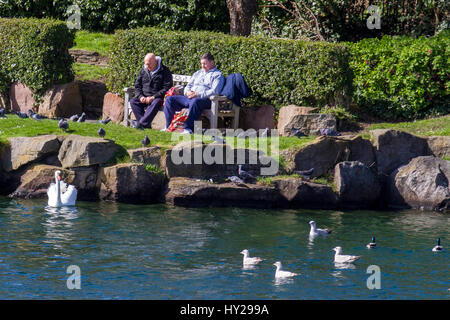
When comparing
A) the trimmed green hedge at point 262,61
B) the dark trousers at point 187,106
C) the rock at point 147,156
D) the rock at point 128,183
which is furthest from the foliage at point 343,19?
the rock at point 128,183

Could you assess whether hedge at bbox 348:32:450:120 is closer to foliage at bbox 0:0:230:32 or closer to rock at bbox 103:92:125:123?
rock at bbox 103:92:125:123

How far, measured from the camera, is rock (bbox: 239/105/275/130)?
1730cm

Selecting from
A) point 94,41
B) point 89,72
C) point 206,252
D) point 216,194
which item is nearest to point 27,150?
point 216,194

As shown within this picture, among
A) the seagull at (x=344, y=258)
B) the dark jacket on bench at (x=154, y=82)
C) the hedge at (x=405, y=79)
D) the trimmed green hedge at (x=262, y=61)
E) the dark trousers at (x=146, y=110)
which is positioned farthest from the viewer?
the hedge at (x=405, y=79)

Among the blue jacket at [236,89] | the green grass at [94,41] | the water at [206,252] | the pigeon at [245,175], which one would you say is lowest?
the water at [206,252]

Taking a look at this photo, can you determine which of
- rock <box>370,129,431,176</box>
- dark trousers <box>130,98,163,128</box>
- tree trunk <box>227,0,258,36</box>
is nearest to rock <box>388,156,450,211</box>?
rock <box>370,129,431,176</box>

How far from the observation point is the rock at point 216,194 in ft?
46.0

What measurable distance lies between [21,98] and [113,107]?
2355 millimetres

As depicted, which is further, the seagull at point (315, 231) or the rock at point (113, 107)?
the rock at point (113, 107)

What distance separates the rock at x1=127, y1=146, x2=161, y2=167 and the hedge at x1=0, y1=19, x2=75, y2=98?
5.20m

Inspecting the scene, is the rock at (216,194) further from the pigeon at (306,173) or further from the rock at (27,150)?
the rock at (27,150)

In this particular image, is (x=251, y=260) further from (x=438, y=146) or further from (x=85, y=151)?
(x=438, y=146)

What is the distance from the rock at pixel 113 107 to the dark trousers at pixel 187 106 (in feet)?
8.15

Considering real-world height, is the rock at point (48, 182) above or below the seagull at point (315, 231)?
above
